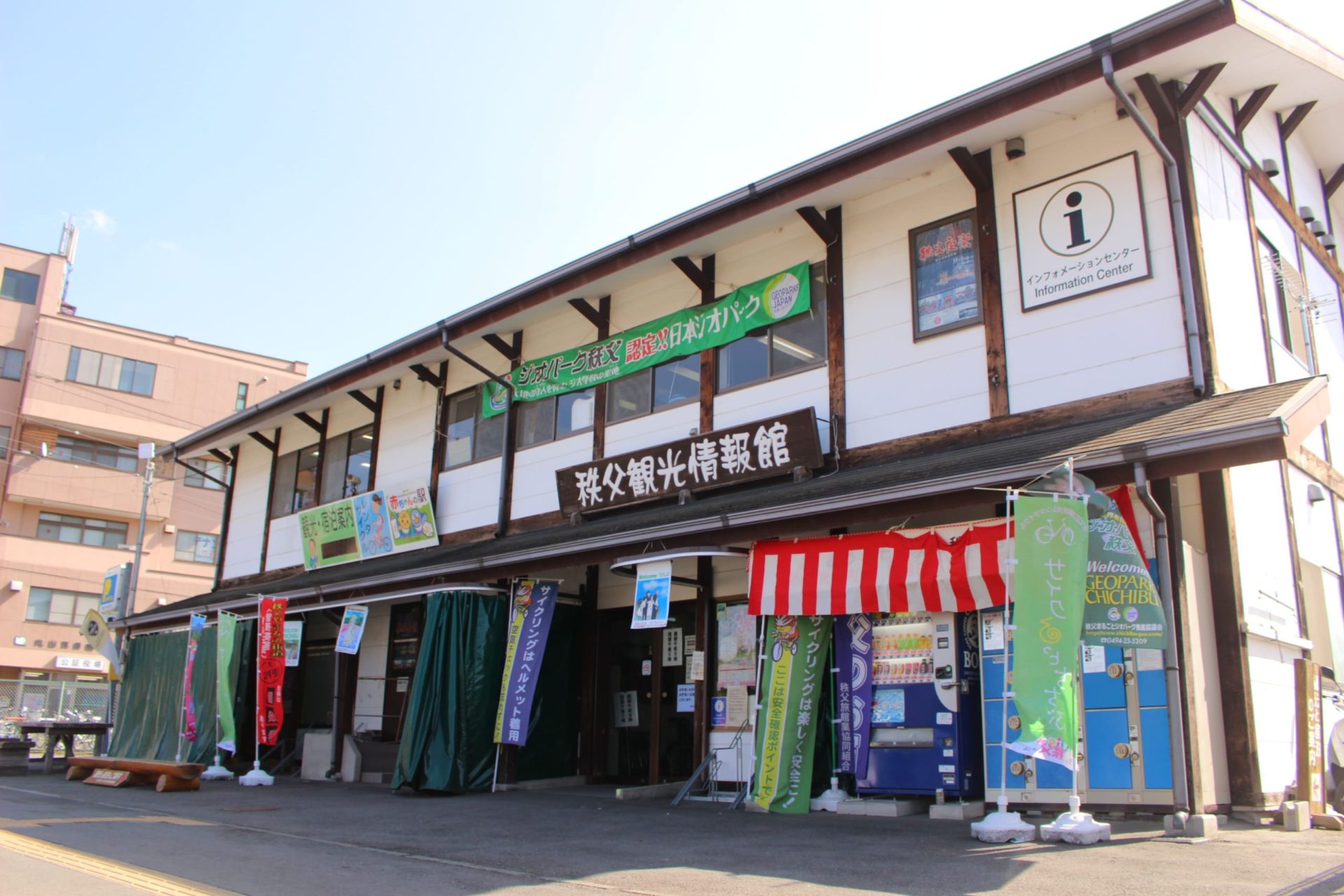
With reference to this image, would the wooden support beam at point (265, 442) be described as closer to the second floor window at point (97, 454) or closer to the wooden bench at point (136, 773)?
the wooden bench at point (136, 773)

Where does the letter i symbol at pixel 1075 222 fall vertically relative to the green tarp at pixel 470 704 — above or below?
above

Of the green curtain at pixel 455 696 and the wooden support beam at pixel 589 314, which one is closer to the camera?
the green curtain at pixel 455 696

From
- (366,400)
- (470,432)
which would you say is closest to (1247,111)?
(470,432)

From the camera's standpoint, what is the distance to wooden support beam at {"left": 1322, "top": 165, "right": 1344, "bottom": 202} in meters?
12.8

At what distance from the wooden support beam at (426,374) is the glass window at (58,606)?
85.6 ft

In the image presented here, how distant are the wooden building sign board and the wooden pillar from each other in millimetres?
3652

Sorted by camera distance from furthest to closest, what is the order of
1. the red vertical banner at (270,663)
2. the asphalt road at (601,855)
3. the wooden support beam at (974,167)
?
the red vertical banner at (270,663), the wooden support beam at (974,167), the asphalt road at (601,855)

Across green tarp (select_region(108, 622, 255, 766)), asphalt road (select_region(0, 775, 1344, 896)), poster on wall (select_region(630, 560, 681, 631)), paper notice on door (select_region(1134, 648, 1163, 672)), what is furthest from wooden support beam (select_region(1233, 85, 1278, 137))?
green tarp (select_region(108, 622, 255, 766))

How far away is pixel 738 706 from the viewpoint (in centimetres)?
1120

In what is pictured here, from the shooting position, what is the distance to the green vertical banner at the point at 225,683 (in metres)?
14.6

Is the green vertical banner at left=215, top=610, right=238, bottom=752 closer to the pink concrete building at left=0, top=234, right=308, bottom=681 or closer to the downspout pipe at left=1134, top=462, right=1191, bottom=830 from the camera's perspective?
the downspout pipe at left=1134, top=462, right=1191, bottom=830

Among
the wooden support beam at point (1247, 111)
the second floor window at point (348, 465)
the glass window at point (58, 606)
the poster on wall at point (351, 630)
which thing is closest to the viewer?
the wooden support beam at point (1247, 111)

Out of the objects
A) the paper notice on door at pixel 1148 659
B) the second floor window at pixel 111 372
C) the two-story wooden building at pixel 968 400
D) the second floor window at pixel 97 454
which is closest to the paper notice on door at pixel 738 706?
the two-story wooden building at pixel 968 400

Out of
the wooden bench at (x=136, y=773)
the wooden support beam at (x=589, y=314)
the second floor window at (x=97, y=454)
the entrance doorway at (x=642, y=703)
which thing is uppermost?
the second floor window at (x=97, y=454)
